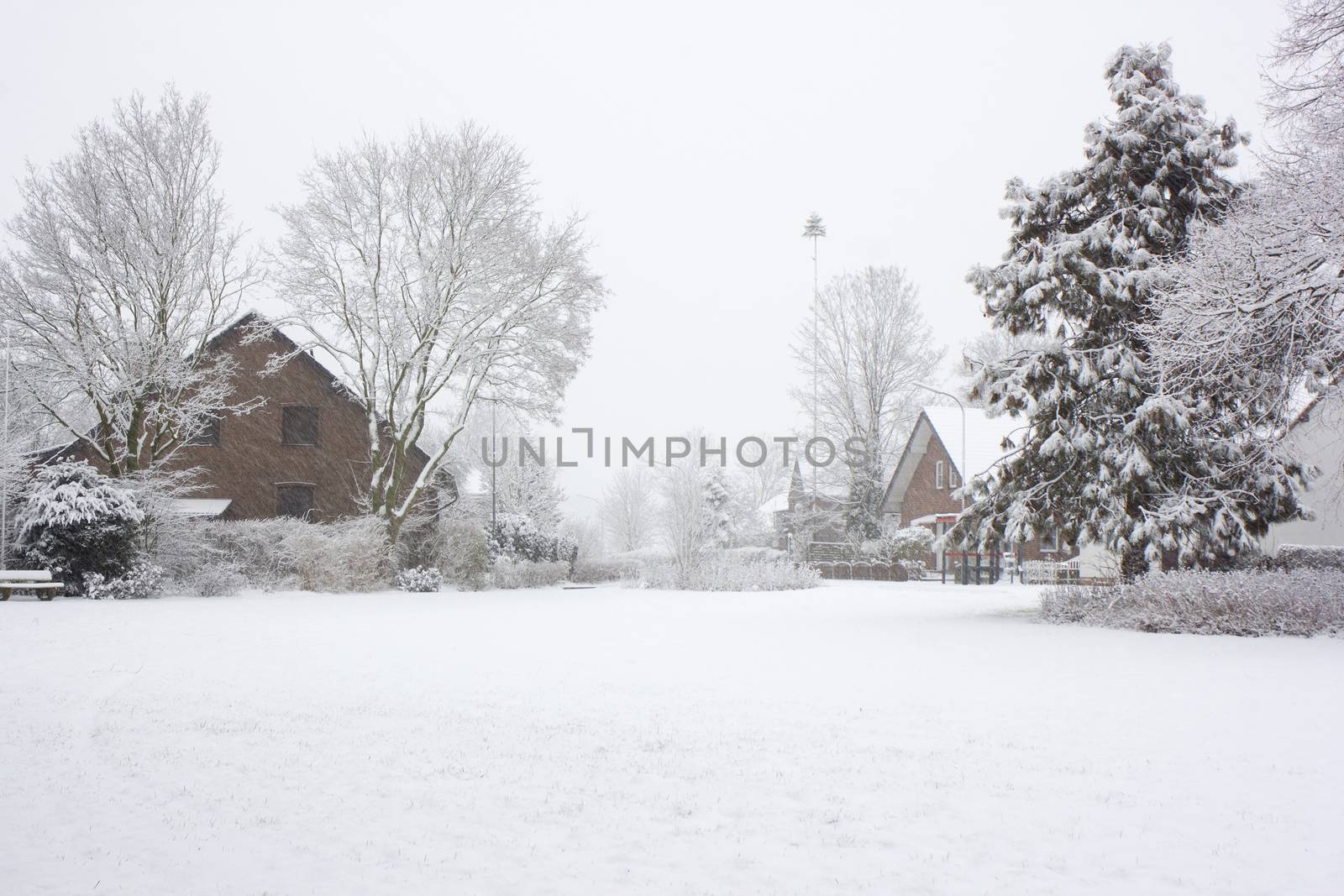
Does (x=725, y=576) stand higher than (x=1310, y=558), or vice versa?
(x=1310, y=558)

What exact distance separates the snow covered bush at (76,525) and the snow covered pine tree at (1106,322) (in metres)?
18.3

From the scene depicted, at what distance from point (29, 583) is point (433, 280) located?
12943mm

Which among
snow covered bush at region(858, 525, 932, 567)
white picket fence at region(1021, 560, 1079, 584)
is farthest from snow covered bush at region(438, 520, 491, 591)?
snow covered bush at region(858, 525, 932, 567)

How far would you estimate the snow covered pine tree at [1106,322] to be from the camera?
16.3 m

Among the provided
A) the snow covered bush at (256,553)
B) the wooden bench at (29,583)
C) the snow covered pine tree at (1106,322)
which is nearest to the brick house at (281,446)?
the snow covered bush at (256,553)

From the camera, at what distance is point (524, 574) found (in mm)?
31984

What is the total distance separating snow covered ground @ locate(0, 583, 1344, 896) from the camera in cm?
451

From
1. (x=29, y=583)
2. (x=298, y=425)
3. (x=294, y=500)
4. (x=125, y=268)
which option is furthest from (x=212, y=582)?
(x=298, y=425)

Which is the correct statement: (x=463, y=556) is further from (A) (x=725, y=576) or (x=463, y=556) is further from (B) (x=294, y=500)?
(A) (x=725, y=576)

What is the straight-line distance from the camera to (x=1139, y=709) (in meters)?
8.30

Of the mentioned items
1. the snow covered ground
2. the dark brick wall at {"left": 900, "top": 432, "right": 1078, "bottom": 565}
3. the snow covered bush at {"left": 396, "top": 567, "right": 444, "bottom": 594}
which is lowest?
the snow covered ground

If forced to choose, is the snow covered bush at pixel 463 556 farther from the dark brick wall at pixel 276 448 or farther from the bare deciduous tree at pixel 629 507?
the bare deciduous tree at pixel 629 507

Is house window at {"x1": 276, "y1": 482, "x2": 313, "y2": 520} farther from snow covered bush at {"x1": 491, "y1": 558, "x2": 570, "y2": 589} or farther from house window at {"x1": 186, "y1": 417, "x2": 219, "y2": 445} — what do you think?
snow covered bush at {"x1": 491, "y1": 558, "x2": 570, "y2": 589}

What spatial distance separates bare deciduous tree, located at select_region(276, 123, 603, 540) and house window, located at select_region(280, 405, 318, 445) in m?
4.64
